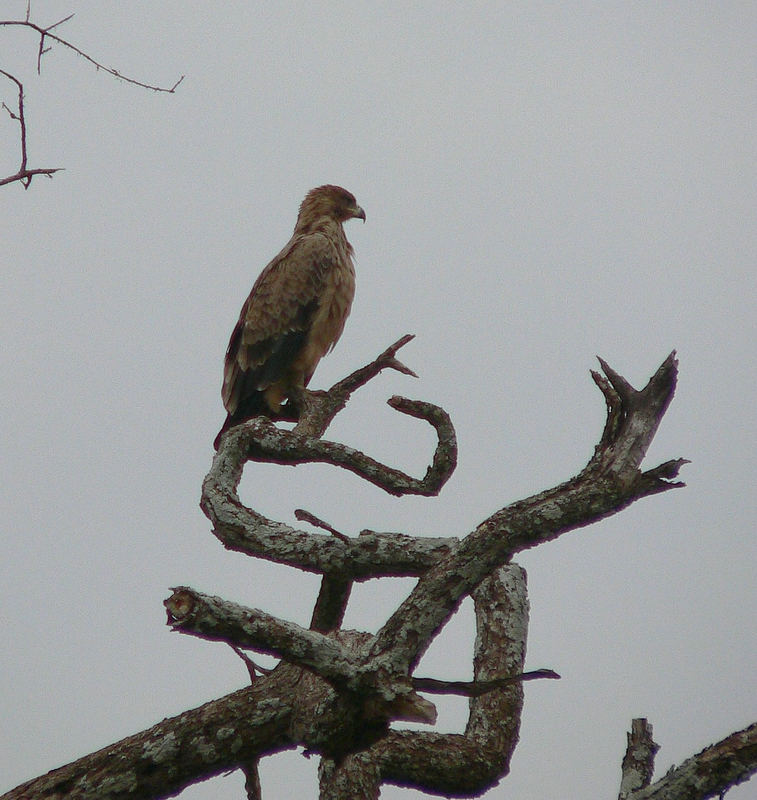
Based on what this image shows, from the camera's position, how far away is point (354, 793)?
2.91m

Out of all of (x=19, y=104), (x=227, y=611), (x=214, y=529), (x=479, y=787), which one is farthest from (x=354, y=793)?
(x=19, y=104)

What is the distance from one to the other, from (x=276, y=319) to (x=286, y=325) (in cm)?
9

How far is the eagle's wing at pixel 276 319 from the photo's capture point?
21.2 ft

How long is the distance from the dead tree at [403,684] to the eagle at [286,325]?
3206 mm

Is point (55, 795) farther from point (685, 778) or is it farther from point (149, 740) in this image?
point (685, 778)

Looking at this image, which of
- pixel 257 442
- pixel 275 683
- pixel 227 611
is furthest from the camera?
pixel 257 442

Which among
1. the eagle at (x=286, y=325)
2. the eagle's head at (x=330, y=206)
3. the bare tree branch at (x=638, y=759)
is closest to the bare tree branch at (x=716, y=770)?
the bare tree branch at (x=638, y=759)

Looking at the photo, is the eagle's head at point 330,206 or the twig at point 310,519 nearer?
the twig at point 310,519

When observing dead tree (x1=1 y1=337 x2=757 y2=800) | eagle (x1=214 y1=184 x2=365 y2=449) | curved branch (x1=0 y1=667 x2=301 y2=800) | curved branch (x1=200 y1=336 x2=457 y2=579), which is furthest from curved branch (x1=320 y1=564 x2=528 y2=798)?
eagle (x1=214 y1=184 x2=365 y2=449)

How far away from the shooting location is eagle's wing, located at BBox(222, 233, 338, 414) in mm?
6465

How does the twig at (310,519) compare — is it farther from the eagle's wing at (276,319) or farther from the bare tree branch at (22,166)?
the eagle's wing at (276,319)

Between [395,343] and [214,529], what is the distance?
5.31ft

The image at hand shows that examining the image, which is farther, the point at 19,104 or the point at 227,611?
the point at 19,104

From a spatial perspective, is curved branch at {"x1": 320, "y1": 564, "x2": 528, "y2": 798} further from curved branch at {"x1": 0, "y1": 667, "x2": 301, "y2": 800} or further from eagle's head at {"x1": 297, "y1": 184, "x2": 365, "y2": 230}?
eagle's head at {"x1": 297, "y1": 184, "x2": 365, "y2": 230}
